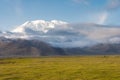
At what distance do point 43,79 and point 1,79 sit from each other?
10.6 m

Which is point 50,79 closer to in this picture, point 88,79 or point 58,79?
point 58,79

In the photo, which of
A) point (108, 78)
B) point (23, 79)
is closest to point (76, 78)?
point (108, 78)

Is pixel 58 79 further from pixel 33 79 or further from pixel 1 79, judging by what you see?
pixel 1 79

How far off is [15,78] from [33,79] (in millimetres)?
5698

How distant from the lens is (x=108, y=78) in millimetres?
74625

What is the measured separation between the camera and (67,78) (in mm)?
75312

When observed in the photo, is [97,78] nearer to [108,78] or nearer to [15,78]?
[108,78]

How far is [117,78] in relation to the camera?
242 ft

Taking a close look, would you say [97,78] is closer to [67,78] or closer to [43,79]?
[67,78]

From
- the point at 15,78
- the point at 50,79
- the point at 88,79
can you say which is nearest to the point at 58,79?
the point at 50,79

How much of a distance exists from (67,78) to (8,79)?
48.8 ft

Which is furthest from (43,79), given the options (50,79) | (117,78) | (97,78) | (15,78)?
(117,78)

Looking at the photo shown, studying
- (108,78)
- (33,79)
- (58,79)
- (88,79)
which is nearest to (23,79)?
(33,79)

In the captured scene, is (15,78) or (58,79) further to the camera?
(15,78)
